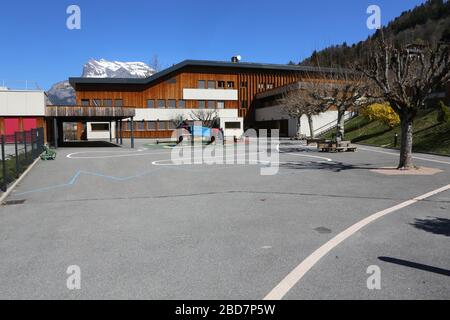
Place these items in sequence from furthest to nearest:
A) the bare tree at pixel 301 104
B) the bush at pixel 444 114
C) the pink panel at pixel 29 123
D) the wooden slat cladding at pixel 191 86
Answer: the wooden slat cladding at pixel 191 86 < the bare tree at pixel 301 104 < the pink panel at pixel 29 123 < the bush at pixel 444 114

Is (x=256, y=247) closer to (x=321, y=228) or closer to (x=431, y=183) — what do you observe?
(x=321, y=228)

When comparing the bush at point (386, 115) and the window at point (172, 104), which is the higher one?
the window at point (172, 104)

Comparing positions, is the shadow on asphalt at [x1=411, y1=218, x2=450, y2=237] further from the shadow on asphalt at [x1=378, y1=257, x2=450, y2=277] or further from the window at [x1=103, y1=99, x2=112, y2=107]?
the window at [x1=103, y1=99, x2=112, y2=107]

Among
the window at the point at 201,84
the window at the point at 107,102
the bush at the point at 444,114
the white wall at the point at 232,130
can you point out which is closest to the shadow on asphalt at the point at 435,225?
the bush at the point at 444,114

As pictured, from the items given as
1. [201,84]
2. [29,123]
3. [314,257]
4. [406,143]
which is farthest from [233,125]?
[314,257]

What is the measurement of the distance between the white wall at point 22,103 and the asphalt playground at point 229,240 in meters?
25.3

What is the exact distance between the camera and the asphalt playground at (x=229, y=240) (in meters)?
4.67

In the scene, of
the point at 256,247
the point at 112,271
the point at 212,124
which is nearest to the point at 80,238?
the point at 112,271

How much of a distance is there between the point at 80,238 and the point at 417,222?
21.0 feet

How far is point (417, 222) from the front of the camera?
25.0 ft

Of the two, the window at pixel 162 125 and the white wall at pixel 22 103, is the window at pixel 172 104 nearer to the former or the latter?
the window at pixel 162 125
